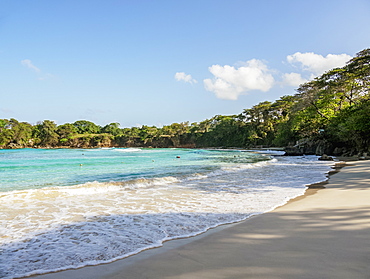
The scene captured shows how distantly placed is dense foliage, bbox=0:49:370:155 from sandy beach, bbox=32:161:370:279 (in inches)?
849

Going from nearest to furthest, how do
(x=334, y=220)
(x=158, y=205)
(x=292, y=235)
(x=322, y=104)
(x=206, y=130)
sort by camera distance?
(x=292, y=235) → (x=334, y=220) → (x=158, y=205) → (x=322, y=104) → (x=206, y=130)

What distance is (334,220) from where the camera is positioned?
446 centimetres

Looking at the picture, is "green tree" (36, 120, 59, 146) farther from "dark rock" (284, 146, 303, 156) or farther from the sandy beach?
the sandy beach

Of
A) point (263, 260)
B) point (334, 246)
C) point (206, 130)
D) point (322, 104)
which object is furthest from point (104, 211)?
point (206, 130)

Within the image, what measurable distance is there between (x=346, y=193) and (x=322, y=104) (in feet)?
91.0

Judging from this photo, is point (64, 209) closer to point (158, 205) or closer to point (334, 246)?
point (158, 205)

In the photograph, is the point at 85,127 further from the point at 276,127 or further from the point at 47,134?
the point at 276,127

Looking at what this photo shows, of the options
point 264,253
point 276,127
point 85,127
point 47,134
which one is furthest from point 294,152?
point 85,127

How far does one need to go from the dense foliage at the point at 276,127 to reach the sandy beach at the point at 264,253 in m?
21.6

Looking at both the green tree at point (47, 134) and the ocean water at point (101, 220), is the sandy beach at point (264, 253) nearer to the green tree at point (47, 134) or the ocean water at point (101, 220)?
the ocean water at point (101, 220)

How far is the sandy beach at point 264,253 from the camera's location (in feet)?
8.50

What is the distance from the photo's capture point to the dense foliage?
2480cm

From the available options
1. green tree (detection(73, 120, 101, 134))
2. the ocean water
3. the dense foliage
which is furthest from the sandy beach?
green tree (detection(73, 120, 101, 134))

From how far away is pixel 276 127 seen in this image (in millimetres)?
59375
